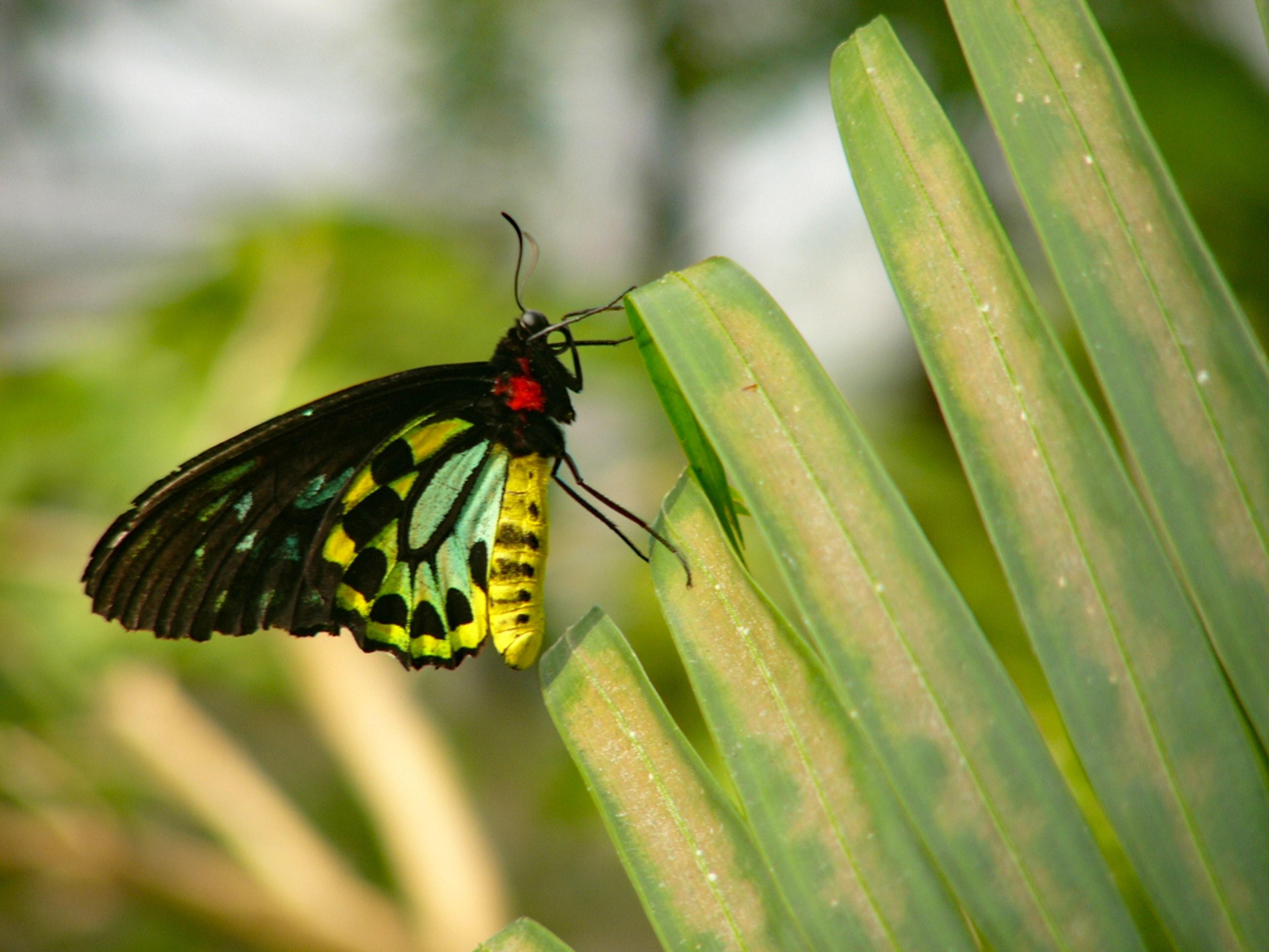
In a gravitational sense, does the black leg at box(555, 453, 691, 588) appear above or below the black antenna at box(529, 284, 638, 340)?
below

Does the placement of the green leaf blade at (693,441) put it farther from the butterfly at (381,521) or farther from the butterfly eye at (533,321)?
the butterfly eye at (533,321)

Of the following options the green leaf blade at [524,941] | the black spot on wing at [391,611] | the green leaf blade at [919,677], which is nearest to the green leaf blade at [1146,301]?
the green leaf blade at [919,677]

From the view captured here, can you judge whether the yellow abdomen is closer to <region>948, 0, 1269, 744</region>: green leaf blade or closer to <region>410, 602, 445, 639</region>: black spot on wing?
<region>410, 602, 445, 639</region>: black spot on wing

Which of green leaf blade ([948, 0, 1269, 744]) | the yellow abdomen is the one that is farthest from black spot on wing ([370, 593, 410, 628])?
green leaf blade ([948, 0, 1269, 744])

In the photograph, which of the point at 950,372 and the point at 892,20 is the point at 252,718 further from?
the point at 950,372

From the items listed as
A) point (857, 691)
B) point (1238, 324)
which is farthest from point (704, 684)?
point (1238, 324)
